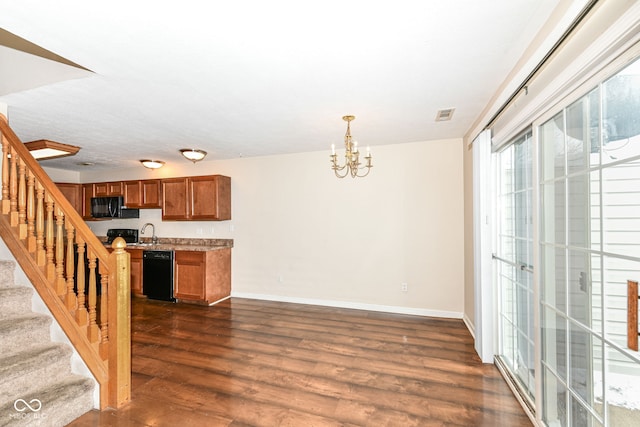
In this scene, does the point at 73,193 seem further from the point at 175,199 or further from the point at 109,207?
the point at 175,199

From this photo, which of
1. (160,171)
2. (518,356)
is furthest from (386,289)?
(160,171)

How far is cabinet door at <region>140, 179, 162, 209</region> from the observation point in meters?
5.18

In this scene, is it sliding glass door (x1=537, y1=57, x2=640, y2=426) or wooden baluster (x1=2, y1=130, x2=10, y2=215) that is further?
wooden baluster (x1=2, y1=130, x2=10, y2=215)

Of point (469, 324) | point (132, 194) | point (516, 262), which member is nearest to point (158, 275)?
point (132, 194)

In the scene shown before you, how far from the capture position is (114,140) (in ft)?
12.2

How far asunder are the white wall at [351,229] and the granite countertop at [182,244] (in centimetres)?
13

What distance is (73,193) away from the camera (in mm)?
5652

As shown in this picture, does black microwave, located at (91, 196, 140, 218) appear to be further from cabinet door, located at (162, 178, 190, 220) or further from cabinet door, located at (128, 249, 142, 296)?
cabinet door, located at (128, 249, 142, 296)

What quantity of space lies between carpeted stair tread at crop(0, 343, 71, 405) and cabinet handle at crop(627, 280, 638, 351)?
3.23 meters

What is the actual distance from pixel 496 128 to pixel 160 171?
5623 millimetres

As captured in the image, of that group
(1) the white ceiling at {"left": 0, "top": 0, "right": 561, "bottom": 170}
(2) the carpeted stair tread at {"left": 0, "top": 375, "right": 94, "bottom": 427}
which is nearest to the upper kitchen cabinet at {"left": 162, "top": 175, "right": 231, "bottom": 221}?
(1) the white ceiling at {"left": 0, "top": 0, "right": 561, "bottom": 170}

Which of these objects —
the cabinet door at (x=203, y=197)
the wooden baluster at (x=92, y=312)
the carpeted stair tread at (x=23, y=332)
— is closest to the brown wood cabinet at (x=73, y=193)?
the cabinet door at (x=203, y=197)

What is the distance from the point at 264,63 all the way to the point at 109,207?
16.9 ft

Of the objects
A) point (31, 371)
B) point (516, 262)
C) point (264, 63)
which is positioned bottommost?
point (31, 371)
